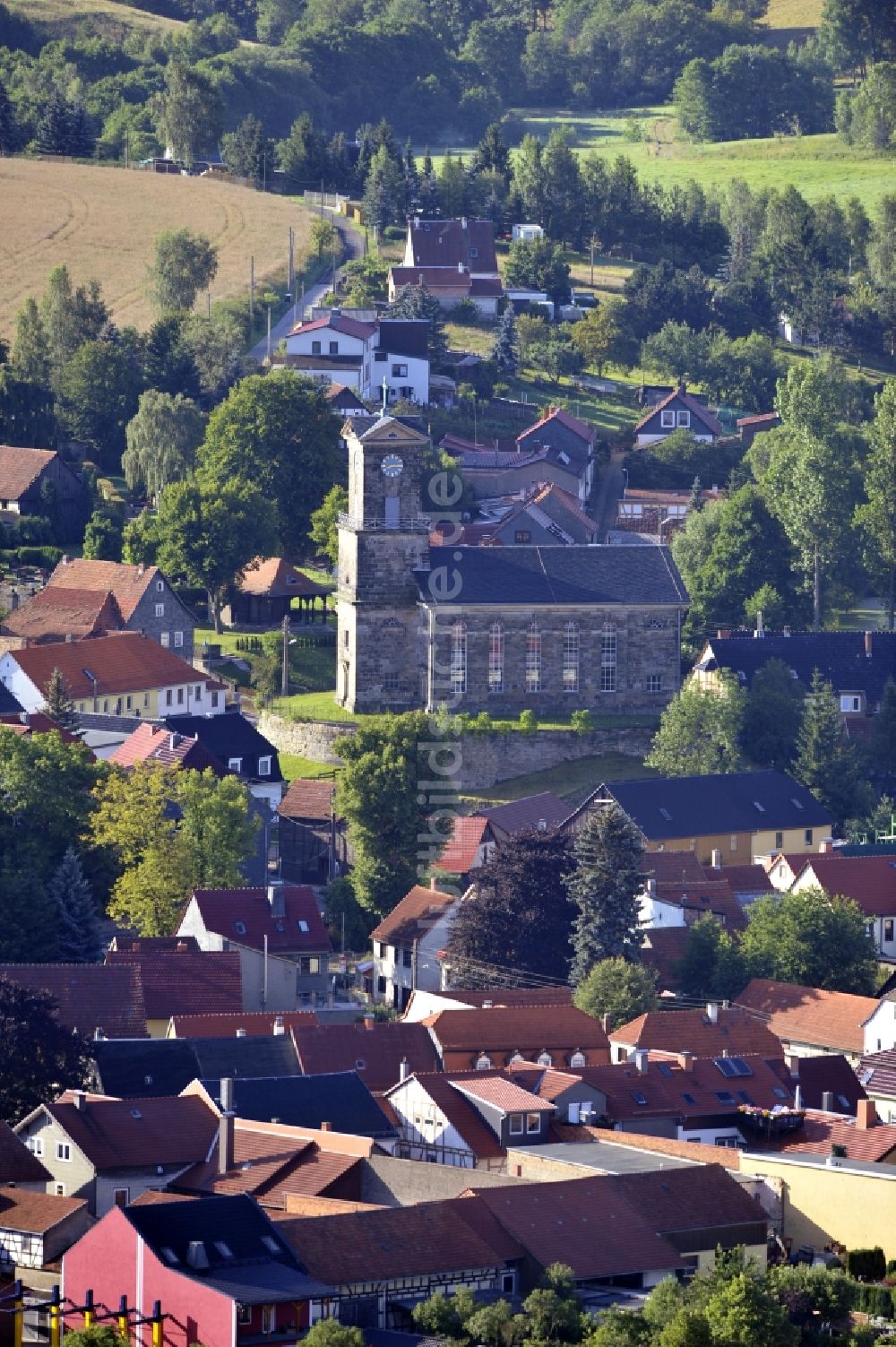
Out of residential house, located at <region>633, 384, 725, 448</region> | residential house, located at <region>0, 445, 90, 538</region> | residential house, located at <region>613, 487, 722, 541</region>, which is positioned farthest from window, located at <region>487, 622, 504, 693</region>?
residential house, located at <region>633, 384, 725, 448</region>

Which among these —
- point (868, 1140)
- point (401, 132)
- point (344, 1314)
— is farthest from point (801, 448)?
point (401, 132)

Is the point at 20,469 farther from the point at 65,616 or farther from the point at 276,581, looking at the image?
the point at 276,581

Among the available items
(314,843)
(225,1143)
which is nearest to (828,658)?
(314,843)

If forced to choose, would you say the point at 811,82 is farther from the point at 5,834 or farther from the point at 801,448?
the point at 5,834

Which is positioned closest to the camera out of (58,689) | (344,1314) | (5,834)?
(344,1314)

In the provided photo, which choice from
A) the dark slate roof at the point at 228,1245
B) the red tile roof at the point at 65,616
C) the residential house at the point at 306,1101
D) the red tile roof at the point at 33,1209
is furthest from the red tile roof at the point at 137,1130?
→ the red tile roof at the point at 65,616

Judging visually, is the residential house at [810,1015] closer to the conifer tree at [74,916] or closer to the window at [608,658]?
the conifer tree at [74,916]
